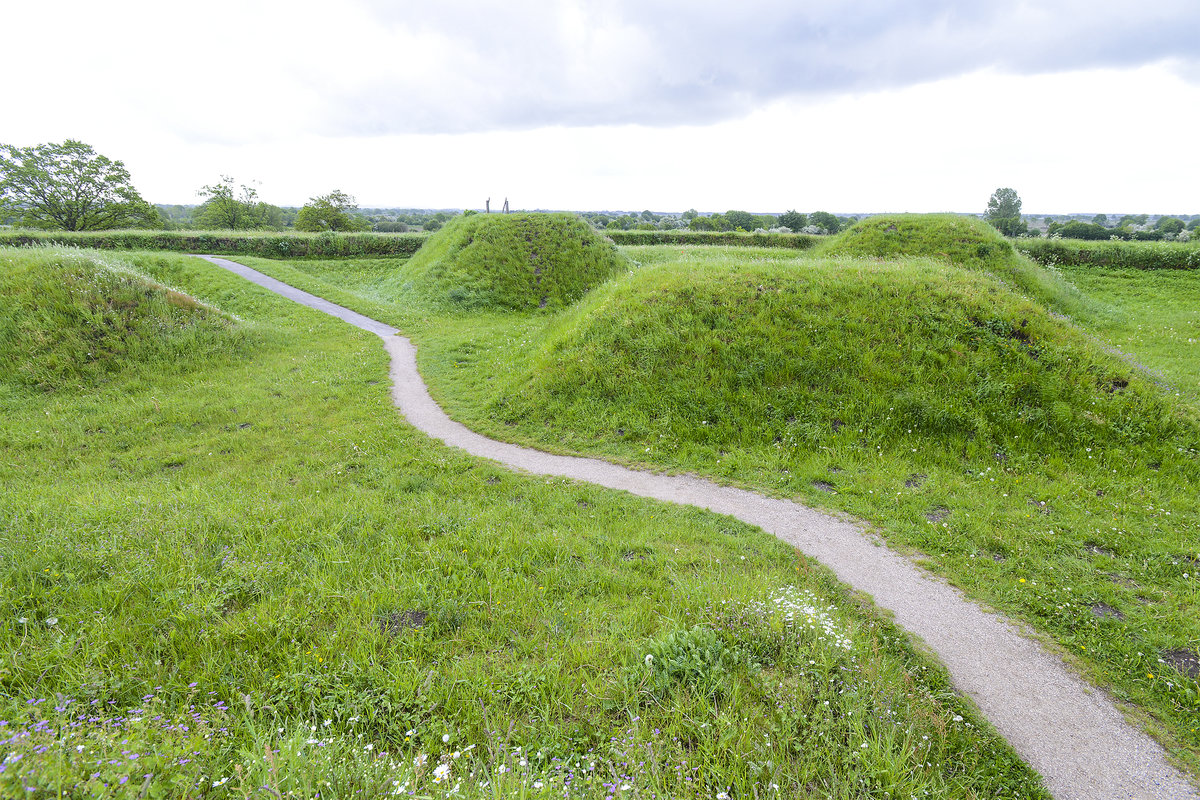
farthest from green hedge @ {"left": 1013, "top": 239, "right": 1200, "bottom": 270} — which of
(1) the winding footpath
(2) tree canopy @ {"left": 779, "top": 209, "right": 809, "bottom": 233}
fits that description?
(1) the winding footpath

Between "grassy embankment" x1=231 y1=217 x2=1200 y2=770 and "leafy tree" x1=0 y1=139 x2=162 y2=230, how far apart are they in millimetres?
59266

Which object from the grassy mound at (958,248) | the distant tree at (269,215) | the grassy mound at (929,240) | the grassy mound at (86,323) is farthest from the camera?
the distant tree at (269,215)

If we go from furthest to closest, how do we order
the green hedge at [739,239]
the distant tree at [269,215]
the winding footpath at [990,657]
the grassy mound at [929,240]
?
the distant tree at [269,215], the green hedge at [739,239], the grassy mound at [929,240], the winding footpath at [990,657]

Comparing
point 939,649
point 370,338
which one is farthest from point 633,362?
point 370,338

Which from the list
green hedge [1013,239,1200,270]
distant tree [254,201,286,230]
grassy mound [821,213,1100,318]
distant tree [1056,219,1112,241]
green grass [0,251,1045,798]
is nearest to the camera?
green grass [0,251,1045,798]

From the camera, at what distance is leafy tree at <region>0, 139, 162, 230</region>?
47.0m

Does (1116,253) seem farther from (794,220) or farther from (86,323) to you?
(86,323)

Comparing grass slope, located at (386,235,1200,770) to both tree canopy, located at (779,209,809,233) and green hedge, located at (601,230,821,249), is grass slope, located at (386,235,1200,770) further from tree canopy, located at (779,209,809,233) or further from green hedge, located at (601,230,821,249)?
tree canopy, located at (779,209,809,233)

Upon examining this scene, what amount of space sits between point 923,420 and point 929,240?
20.9m

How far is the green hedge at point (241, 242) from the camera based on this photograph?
3791 cm

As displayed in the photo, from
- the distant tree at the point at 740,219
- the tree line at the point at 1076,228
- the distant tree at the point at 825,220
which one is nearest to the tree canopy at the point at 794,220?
the distant tree at the point at 825,220

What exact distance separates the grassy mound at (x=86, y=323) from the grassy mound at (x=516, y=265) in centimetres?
1127

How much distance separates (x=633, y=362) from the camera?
13.0 metres

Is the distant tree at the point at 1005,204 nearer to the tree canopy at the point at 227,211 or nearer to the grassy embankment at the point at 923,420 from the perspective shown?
the grassy embankment at the point at 923,420
